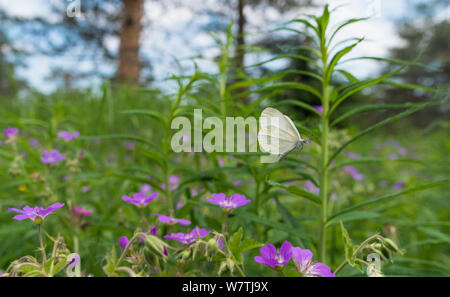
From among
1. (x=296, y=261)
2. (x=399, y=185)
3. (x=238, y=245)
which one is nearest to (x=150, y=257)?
(x=238, y=245)

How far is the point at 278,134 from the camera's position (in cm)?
61

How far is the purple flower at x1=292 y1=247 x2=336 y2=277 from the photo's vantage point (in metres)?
0.59

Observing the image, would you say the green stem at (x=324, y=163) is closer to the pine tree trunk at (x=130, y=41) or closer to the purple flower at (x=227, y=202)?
the purple flower at (x=227, y=202)

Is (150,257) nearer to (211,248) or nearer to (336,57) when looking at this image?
(211,248)

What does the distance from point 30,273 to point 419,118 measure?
18913 mm

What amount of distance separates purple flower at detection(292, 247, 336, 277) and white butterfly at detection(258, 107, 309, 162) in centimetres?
18

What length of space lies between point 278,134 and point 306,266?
242mm

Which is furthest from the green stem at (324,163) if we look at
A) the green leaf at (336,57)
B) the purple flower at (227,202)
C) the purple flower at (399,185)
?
the purple flower at (399,185)

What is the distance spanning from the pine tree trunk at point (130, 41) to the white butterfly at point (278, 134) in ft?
14.3

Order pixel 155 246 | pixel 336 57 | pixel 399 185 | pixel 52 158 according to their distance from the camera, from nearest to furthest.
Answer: pixel 155 246, pixel 336 57, pixel 52 158, pixel 399 185

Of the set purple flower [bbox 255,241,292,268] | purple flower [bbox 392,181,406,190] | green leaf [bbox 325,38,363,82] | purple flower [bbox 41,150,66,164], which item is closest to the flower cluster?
purple flower [bbox 255,241,292,268]

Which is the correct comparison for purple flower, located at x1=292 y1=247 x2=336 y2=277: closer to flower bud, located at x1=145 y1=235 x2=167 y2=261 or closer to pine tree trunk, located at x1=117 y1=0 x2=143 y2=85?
flower bud, located at x1=145 y1=235 x2=167 y2=261
